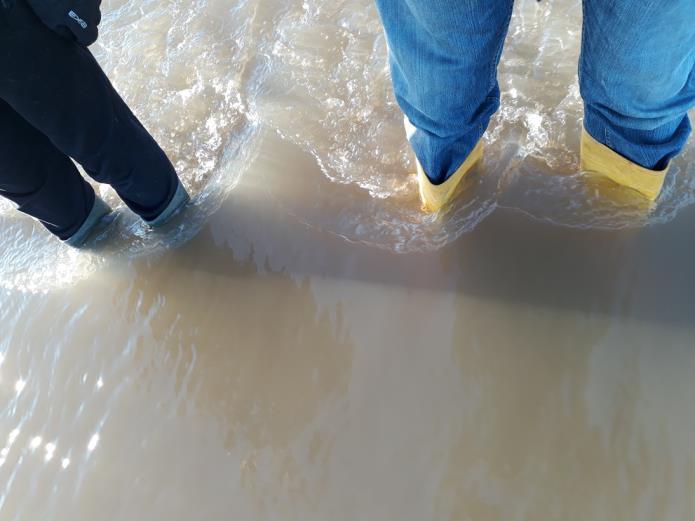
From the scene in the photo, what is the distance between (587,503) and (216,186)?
122 cm

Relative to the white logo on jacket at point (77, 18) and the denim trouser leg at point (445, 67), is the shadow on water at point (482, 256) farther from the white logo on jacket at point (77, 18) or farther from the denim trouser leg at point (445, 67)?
the white logo on jacket at point (77, 18)

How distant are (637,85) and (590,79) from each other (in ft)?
0.36

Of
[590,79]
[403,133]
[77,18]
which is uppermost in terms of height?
[77,18]

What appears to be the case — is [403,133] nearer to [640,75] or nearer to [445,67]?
[445,67]

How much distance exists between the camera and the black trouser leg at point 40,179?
1473 millimetres

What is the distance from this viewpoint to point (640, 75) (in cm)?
99

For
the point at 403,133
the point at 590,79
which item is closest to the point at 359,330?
the point at 403,133

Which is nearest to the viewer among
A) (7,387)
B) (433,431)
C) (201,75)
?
(433,431)

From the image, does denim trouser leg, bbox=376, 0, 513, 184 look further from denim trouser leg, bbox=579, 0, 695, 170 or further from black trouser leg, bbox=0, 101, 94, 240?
black trouser leg, bbox=0, 101, 94, 240

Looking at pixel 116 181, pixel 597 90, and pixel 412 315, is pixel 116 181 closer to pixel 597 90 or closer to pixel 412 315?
pixel 412 315

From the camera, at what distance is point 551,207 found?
1.44m

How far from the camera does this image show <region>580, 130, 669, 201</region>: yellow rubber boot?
4.21 ft

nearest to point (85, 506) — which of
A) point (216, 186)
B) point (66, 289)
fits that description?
point (66, 289)

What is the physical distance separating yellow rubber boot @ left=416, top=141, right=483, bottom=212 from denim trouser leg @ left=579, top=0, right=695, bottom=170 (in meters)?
0.27
